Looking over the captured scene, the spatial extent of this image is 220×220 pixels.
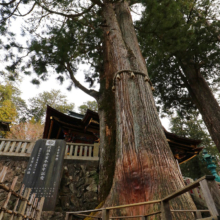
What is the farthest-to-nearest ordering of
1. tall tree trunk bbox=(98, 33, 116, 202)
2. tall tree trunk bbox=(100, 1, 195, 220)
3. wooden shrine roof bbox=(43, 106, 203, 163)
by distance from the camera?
wooden shrine roof bbox=(43, 106, 203, 163)
tall tree trunk bbox=(98, 33, 116, 202)
tall tree trunk bbox=(100, 1, 195, 220)

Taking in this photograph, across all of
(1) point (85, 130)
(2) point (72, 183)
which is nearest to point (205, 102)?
(1) point (85, 130)

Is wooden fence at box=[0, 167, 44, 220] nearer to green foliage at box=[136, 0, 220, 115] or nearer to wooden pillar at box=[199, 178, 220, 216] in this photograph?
wooden pillar at box=[199, 178, 220, 216]

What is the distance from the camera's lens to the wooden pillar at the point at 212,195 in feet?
2.08

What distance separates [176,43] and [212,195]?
17.6ft

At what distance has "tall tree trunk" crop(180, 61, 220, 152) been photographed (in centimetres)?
525

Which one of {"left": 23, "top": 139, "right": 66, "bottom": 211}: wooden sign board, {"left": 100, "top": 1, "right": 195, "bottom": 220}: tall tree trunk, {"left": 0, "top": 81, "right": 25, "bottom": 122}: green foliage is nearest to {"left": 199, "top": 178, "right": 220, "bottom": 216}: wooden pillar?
{"left": 100, "top": 1, "right": 195, "bottom": 220}: tall tree trunk

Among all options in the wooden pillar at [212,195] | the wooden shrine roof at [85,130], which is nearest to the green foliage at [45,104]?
the wooden shrine roof at [85,130]

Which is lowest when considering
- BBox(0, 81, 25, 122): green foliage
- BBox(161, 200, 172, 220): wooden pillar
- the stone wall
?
BBox(161, 200, 172, 220): wooden pillar

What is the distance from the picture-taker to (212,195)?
65cm

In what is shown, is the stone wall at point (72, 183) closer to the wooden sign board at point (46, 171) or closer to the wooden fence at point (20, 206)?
the wooden sign board at point (46, 171)

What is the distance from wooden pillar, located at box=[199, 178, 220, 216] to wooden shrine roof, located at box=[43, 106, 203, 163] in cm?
535

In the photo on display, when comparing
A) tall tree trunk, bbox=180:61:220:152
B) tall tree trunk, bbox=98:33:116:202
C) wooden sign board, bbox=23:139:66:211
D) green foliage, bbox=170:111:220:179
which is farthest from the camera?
green foliage, bbox=170:111:220:179

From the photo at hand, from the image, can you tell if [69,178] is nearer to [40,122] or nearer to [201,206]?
[201,206]

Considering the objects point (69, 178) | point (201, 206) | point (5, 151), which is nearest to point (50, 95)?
point (5, 151)
